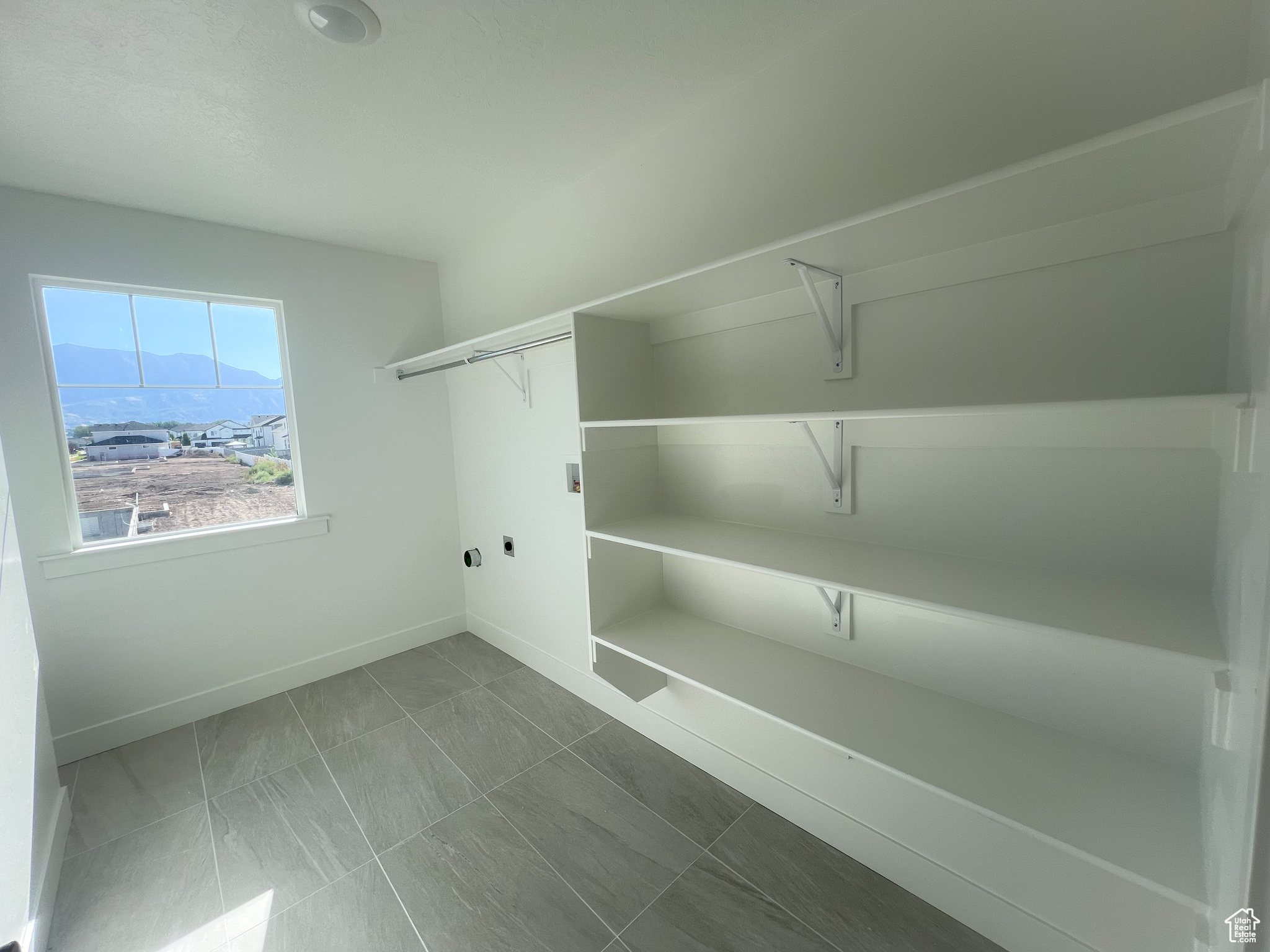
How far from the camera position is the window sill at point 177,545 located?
88.5 inches

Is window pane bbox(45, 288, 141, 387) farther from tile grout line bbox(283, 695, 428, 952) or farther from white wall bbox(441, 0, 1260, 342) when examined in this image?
white wall bbox(441, 0, 1260, 342)

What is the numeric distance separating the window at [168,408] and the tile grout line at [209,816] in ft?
3.37

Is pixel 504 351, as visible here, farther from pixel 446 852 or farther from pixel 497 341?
pixel 446 852

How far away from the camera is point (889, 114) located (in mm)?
1313

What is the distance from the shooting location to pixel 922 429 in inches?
51.4

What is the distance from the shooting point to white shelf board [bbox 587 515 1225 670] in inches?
33.5

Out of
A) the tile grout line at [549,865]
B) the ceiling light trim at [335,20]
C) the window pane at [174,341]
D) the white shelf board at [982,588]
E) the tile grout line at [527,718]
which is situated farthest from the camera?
the window pane at [174,341]

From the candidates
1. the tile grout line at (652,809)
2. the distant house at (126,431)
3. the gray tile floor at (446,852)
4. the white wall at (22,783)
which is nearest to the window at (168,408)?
the distant house at (126,431)

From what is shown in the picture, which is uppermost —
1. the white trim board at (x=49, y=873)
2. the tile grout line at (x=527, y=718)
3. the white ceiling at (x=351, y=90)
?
the white ceiling at (x=351, y=90)

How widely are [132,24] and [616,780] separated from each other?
108 inches

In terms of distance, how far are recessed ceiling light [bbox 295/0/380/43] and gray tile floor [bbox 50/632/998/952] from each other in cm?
249

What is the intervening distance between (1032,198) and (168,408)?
3.45m

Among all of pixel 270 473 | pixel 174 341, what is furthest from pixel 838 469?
pixel 174 341

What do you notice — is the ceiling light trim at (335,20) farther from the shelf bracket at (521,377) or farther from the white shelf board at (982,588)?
the white shelf board at (982,588)
